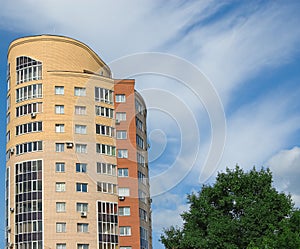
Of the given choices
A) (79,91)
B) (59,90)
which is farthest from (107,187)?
(59,90)

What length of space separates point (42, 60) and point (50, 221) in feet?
64.2

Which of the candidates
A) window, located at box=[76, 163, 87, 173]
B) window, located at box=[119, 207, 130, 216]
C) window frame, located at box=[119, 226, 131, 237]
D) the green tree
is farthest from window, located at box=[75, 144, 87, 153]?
the green tree

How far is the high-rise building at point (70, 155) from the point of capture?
226 ft

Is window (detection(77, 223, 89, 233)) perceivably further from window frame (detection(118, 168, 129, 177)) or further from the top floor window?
the top floor window

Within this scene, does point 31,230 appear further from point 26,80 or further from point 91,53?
point 91,53

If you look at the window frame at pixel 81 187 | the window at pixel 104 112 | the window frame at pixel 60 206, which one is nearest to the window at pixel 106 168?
the window frame at pixel 81 187

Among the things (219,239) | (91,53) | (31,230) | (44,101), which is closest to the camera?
(219,239)

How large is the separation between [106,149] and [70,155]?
4.60m

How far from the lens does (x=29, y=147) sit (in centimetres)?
7125

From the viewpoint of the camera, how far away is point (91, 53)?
7819 centimetres

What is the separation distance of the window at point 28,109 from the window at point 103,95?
280 inches

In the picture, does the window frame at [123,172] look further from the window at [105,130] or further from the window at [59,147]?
the window at [59,147]

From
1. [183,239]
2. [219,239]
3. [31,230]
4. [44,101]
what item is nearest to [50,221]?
[31,230]

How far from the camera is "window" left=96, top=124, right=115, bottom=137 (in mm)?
73725
